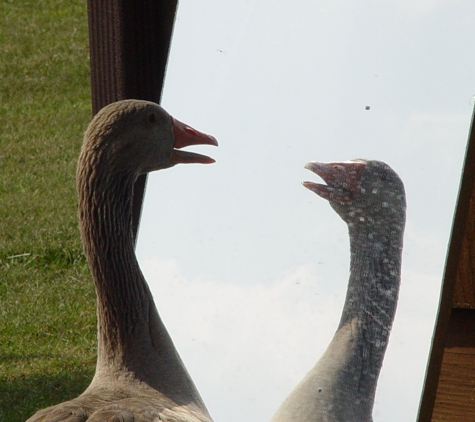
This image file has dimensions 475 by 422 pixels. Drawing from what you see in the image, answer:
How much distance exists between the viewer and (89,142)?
1971mm

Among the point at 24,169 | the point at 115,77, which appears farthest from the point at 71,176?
the point at 115,77

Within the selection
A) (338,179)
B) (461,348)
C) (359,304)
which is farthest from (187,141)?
(461,348)

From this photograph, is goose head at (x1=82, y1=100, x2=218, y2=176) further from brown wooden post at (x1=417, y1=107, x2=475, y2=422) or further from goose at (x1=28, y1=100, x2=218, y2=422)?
brown wooden post at (x1=417, y1=107, x2=475, y2=422)

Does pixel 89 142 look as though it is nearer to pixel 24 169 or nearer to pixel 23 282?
pixel 23 282

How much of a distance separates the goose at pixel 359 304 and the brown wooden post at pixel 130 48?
895 millimetres

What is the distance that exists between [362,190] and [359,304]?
26 centimetres

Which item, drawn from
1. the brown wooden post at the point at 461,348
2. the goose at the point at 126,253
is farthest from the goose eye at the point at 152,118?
the brown wooden post at the point at 461,348

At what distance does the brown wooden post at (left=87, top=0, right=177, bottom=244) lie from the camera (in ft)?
7.64

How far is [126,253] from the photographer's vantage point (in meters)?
2.07

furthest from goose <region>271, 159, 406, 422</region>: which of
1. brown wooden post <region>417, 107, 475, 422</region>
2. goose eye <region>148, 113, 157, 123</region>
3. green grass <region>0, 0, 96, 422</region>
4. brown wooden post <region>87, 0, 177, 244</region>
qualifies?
green grass <region>0, 0, 96, 422</region>

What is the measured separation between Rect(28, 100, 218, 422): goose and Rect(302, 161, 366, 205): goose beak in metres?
0.35

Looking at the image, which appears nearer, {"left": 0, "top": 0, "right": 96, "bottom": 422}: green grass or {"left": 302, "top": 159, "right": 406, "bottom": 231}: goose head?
{"left": 302, "top": 159, "right": 406, "bottom": 231}: goose head

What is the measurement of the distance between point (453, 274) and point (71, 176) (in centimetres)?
472

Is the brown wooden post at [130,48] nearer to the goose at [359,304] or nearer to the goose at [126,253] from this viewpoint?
the goose at [126,253]
